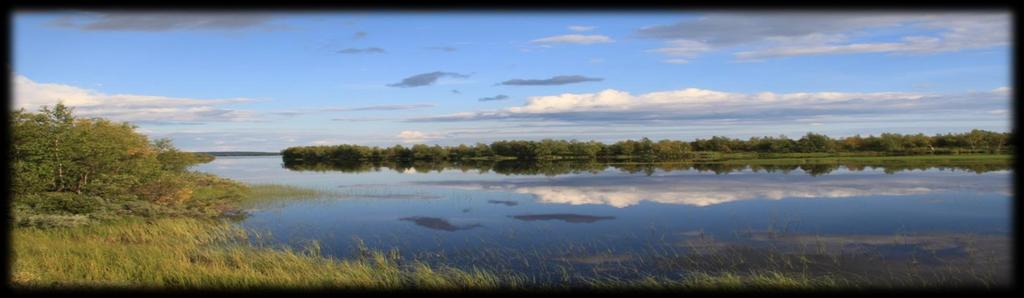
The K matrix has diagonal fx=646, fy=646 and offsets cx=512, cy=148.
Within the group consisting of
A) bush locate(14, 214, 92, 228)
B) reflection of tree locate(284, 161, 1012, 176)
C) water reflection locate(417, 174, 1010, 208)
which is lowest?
water reflection locate(417, 174, 1010, 208)

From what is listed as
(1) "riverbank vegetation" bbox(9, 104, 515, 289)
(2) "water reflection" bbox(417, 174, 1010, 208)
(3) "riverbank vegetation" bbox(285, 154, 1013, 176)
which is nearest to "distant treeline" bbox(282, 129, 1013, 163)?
(3) "riverbank vegetation" bbox(285, 154, 1013, 176)

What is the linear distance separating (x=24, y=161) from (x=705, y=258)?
47.5ft

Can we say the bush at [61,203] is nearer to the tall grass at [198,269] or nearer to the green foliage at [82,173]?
the green foliage at [82,173]

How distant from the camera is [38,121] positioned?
14.9 metres

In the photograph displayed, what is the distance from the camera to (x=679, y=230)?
14305mm

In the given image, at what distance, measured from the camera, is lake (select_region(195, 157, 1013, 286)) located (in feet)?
33.3

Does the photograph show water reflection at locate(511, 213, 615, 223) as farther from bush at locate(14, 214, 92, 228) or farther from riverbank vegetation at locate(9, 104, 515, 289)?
bush at locate(14, 214, 92, 228)

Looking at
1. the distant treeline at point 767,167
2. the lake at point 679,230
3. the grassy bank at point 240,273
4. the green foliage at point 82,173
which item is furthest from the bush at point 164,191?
the distant treeline at point 767,167

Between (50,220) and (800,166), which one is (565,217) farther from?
(800,166)

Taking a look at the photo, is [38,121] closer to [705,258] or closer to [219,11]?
[705,258]

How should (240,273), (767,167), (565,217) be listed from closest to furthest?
(240,273) → (565,217) → (767,167)

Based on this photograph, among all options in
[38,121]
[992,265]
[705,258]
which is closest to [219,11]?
[705,258]

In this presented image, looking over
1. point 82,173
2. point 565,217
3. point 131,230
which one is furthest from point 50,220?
point 565,217

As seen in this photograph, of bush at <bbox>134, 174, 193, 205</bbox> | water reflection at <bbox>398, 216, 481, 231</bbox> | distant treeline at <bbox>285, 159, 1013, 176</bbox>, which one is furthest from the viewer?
distant treeline at <bbox>285, 159, 1013, 176</bbox>
